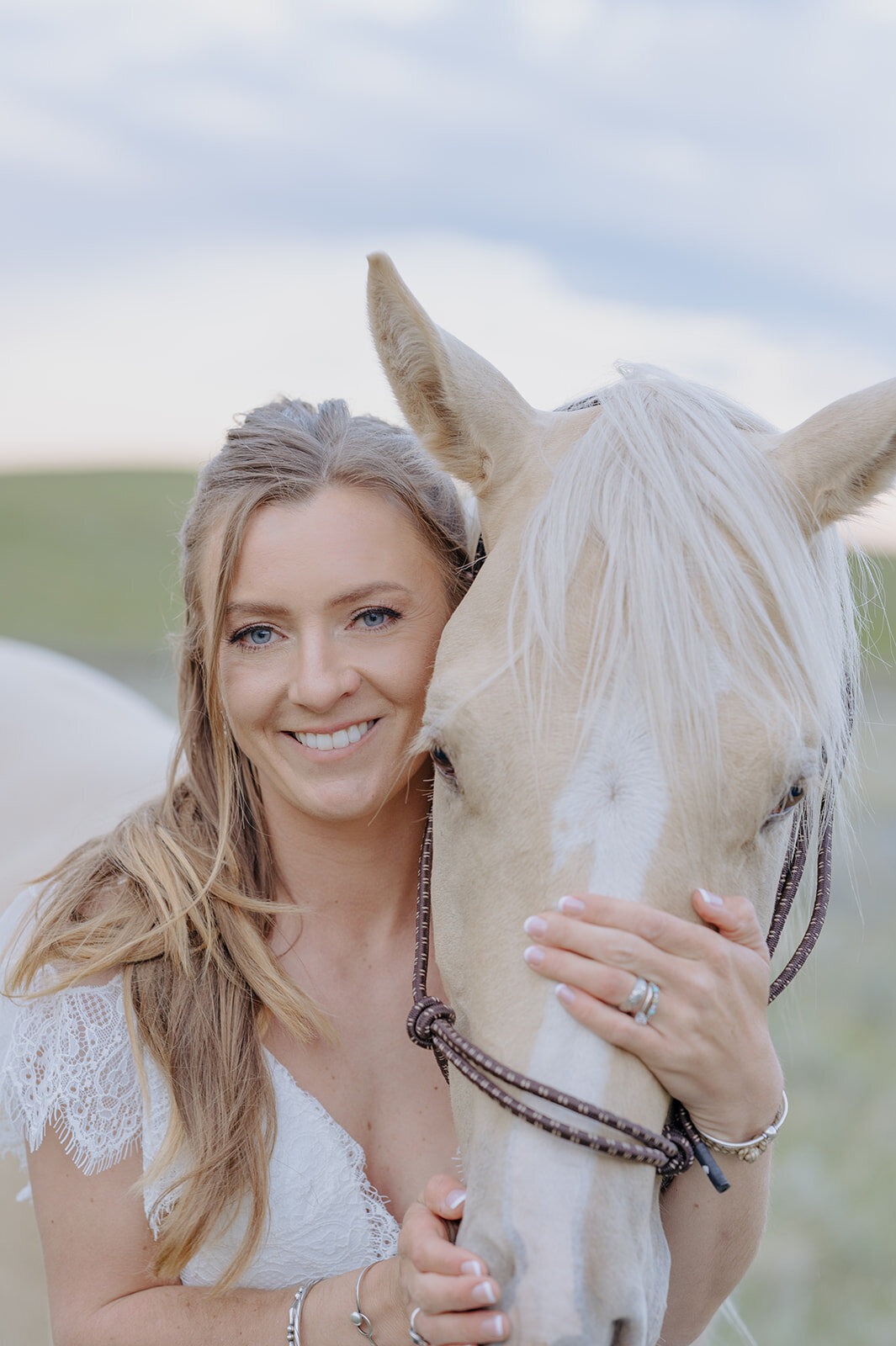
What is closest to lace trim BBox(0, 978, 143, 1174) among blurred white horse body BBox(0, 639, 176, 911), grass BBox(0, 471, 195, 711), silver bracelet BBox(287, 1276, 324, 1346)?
silver bracelet BBox(287, 1276, 324, 1346)

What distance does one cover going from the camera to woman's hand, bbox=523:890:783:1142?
1132 mm

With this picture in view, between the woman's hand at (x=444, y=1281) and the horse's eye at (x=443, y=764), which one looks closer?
the woman's hand at (x=444, y=1281)

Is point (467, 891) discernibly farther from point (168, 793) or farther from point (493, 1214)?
point (168, 793)

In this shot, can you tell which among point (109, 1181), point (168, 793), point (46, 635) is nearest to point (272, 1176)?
point (109, 1181)

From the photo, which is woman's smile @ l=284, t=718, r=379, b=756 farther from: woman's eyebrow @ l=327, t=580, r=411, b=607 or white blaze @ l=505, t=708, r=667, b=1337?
white blaze @ l=505, t=708, r=667, b=1337

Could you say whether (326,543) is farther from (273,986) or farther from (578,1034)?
(578,1034)

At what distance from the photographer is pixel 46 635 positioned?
20031 mm

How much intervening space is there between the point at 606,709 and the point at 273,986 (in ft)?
2.94

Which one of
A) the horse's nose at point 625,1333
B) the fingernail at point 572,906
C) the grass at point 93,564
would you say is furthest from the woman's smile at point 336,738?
the grass at point 93,564

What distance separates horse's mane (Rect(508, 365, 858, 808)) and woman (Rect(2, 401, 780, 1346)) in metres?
0.43

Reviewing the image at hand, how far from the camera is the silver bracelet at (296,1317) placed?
5.06 ft

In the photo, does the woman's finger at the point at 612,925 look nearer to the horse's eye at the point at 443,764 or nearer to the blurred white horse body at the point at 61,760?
the horse's eye at the point at 443,764

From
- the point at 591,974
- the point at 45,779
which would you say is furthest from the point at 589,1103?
the point at 45,779

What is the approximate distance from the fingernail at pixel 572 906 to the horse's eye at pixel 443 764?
0.31 meters
